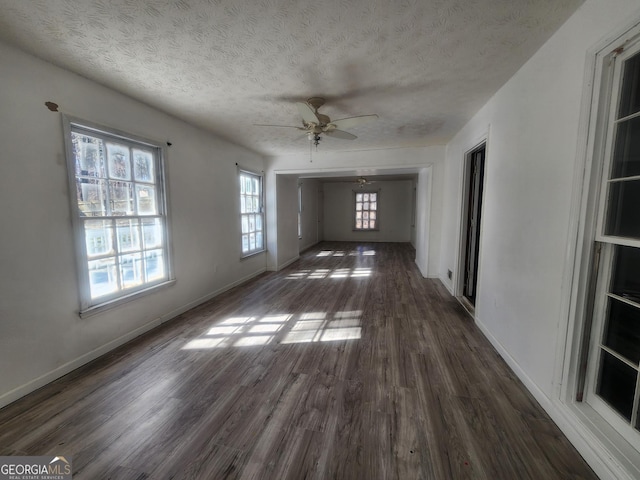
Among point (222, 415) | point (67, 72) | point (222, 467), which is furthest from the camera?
point (67, 72)

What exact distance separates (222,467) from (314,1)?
2.58m

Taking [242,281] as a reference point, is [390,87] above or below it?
above

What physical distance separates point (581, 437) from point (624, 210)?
1240 millimetres

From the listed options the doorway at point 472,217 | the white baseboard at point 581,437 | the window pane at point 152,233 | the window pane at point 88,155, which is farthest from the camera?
the doorway at point 472,217

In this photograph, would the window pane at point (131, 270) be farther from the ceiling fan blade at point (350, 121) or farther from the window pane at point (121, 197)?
the ceiling fan blade at point (350, 121)

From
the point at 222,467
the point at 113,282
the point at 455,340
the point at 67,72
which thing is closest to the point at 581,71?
the point at 455,340

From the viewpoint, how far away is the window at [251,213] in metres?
4.84

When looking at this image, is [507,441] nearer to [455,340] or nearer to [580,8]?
[455,340]

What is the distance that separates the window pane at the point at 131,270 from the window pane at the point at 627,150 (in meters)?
3.84

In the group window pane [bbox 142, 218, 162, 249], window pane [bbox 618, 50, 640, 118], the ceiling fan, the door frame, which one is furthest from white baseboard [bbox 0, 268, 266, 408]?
window pane [bbox 618, 50, 640, 118]

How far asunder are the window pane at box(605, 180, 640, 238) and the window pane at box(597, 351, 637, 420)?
69 cm

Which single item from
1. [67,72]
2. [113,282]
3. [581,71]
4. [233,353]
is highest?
[67,72]

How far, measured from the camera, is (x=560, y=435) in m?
1.53

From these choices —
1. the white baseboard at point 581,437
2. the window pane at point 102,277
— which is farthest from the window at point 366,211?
the window pane at point 102,277
